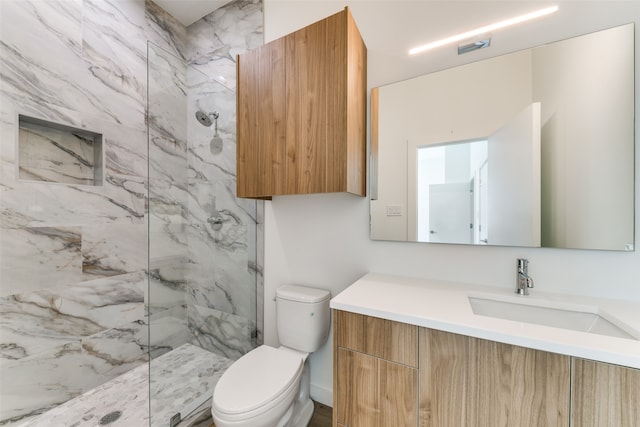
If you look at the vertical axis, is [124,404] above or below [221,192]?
below

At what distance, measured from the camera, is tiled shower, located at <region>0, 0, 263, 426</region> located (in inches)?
55.3

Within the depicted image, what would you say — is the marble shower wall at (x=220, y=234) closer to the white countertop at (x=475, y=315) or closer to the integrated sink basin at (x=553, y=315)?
the white countertop at (x=475, y=315)

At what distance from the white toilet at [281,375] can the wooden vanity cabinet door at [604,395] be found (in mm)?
1056

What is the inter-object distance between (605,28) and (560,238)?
900 millimetres

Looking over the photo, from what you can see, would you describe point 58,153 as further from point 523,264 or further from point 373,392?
point 523,264

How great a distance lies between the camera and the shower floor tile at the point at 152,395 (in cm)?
143

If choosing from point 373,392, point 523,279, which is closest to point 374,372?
point 373,392

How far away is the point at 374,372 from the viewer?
962mm

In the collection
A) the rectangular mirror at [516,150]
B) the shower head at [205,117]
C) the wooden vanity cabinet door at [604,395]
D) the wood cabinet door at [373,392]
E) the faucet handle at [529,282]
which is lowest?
the wood cabinet door at [373,392]

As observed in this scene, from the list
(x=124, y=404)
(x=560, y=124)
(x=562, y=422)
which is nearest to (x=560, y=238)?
(x=560, y=124)

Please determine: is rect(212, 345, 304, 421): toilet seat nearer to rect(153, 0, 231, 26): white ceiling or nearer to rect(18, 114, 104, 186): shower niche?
rect(18, 114, 104, 186): shower niche

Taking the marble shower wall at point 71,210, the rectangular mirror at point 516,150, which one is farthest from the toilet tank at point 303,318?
the marble shower wall at point 71,210

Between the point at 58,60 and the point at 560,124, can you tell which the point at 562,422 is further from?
the point at 58,60

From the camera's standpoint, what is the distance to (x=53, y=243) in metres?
1.52
